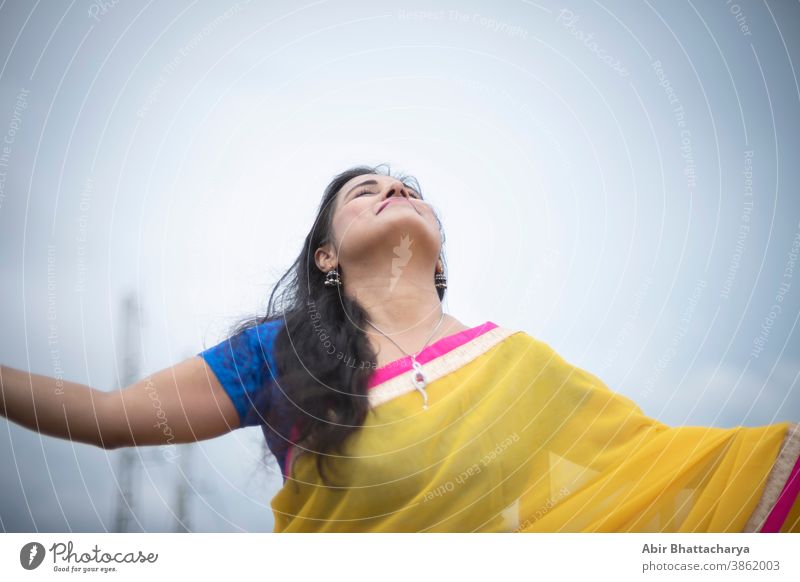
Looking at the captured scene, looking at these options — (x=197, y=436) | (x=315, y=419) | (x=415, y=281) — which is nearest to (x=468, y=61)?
(x=415, y=281)

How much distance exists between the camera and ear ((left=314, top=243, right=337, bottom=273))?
61.7 inches

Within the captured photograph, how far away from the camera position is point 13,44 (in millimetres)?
1446

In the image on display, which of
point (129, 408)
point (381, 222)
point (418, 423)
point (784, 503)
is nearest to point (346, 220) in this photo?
point (381, 222)

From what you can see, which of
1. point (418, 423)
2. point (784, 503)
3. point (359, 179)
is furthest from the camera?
point (359, 179)

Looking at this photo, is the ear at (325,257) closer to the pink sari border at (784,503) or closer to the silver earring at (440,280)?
the silver earring at (440,280)

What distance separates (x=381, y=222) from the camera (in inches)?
57.4

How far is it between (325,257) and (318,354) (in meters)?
0.26

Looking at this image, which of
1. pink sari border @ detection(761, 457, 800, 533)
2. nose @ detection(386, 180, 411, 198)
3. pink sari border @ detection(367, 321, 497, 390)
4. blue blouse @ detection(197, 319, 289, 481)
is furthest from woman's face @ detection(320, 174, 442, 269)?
pink sari border @ detection(761, 457, 800, 533)

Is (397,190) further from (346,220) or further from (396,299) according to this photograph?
(396,299)

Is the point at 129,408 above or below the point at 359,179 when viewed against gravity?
below

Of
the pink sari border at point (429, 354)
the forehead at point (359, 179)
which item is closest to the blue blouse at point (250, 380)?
the pink sari border at point (429, 354)
